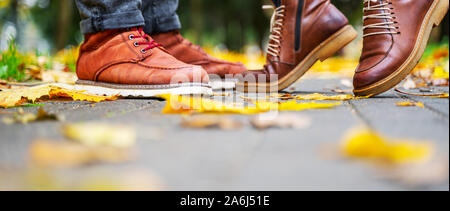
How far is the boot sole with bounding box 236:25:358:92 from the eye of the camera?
2092 mm

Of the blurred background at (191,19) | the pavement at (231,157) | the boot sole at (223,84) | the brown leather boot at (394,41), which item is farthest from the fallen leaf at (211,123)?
the blurred background at (191,19)

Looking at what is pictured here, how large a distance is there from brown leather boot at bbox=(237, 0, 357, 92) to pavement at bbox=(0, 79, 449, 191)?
2.85ft

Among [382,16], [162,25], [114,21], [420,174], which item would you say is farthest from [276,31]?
[420,174]

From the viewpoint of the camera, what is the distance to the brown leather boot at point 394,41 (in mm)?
1736

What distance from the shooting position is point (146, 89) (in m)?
1.92

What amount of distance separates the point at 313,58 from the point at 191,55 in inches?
32.8

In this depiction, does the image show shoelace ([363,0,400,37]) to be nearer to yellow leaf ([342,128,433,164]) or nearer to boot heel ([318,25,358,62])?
boot heel ([318,25,358,62])

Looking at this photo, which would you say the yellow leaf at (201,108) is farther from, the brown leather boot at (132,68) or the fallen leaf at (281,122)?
the brown leather boot at (132,68)

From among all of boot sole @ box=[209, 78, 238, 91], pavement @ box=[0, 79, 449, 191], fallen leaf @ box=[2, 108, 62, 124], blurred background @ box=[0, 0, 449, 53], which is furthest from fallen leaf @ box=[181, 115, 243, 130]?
blurred background @ box=[0, 0, 449, 53]

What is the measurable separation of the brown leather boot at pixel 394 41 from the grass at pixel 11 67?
2.43 m
